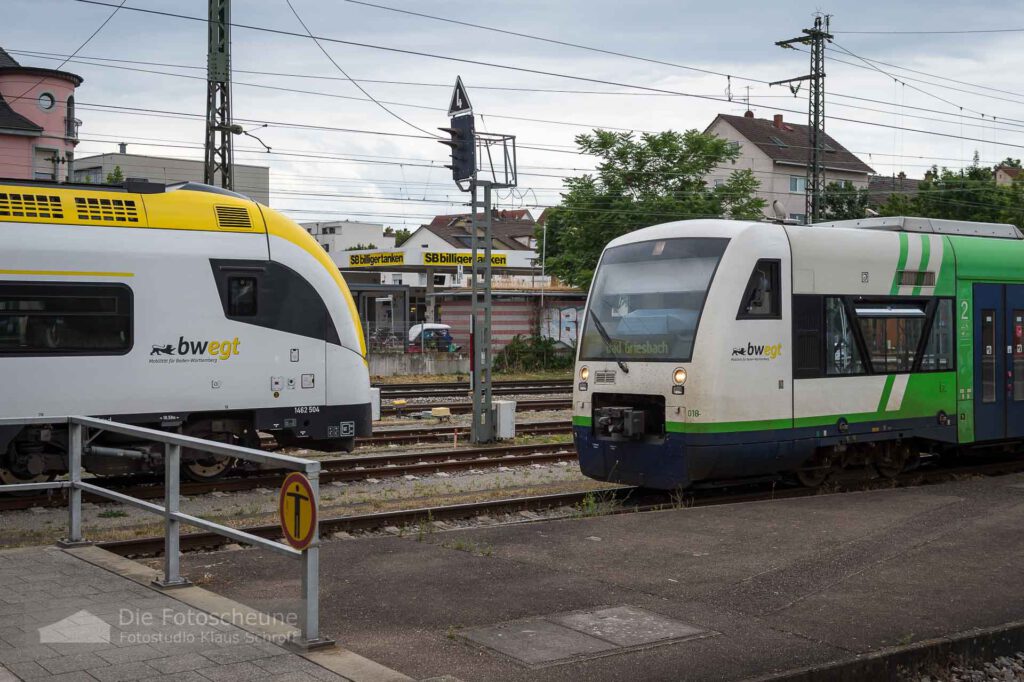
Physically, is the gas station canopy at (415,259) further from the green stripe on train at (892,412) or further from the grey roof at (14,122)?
the green stripe on train at (892,412)

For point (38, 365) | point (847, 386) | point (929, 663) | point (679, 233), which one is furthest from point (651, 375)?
point (38, 365)

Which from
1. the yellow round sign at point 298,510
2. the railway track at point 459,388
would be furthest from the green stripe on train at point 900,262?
the railway track at point 459,388

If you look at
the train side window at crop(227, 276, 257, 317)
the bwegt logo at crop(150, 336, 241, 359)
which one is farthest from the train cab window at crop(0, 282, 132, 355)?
the train side window at crop(227, 276, 257, 317)

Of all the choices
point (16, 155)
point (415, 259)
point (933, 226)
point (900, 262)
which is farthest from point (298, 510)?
point (415, 259)

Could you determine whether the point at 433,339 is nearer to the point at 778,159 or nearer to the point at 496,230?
the point at 778,159

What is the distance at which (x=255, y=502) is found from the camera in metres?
12.8

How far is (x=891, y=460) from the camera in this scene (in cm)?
1361

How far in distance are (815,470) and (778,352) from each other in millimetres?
1940

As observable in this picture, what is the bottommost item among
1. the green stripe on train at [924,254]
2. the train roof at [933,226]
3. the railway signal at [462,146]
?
the green stripe on train at [924,254]

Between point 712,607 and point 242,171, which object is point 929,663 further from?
point 242,171

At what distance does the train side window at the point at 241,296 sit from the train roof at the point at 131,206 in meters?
0.64

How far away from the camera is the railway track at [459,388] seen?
28450 mm

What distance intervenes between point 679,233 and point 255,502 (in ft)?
19.1

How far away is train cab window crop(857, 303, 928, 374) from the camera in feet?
42.2
